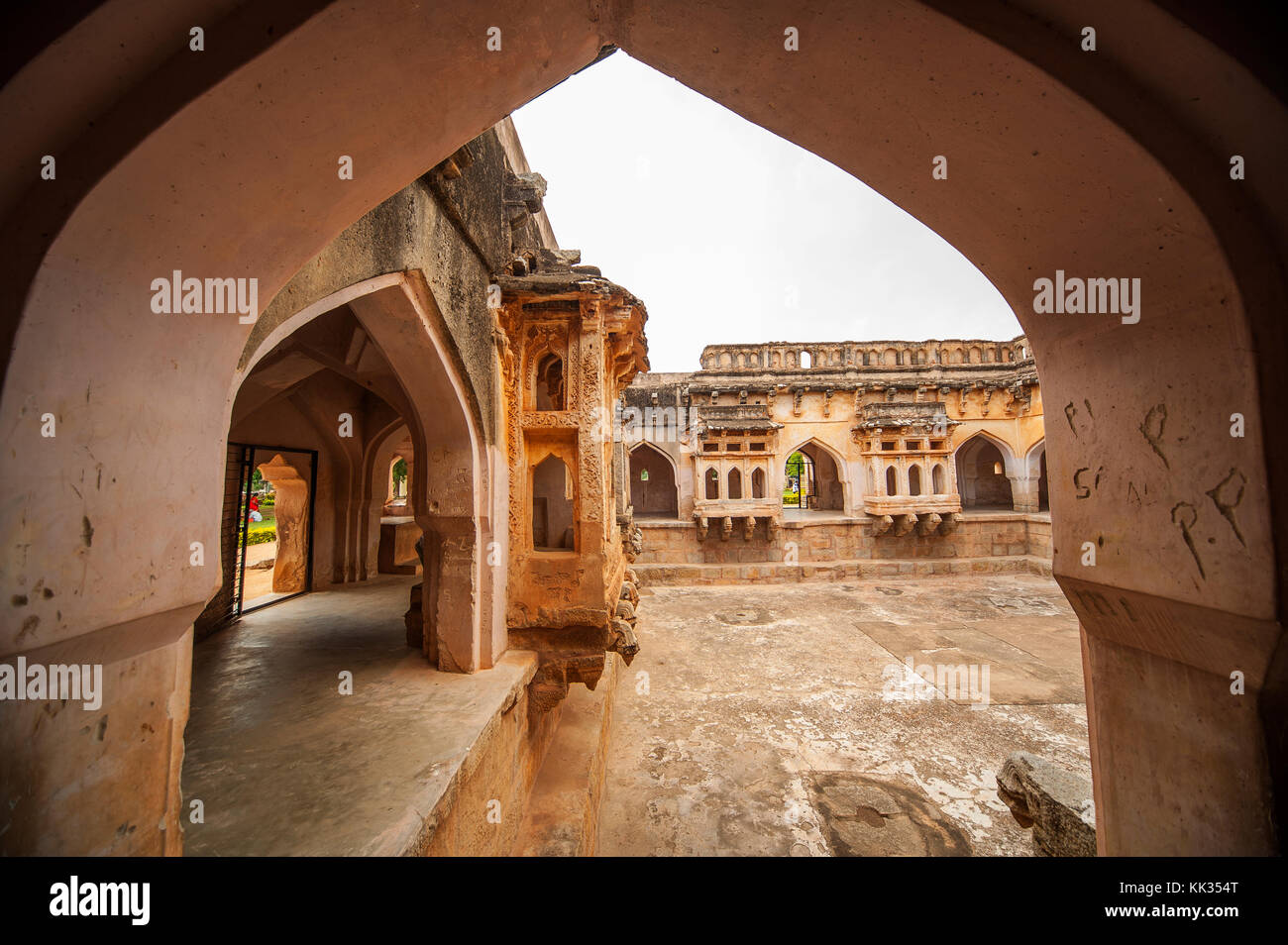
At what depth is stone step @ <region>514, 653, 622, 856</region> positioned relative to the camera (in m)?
3.66

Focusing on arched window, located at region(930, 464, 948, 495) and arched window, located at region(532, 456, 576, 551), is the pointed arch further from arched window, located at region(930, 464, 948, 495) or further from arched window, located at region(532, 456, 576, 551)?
arched window, located at region(532, 456, 576, 551)

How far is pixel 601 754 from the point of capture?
16.2 feet

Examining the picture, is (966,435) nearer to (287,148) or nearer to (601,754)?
(601,754)

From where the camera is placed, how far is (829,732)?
5570 mm

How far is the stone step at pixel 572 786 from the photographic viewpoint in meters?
3.66

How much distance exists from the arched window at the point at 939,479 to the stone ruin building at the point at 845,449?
29 millimetres

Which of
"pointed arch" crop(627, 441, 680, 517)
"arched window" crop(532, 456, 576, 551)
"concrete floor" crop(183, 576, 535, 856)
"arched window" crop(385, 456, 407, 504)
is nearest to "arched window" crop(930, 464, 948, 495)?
"pointed arch" crop(627, 441, 680, 517)

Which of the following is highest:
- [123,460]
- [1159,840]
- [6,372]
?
[6,372]

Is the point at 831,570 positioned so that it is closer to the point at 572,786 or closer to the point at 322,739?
the point at 572,786

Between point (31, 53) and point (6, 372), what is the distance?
0.58 metres

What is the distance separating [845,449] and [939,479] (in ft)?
8.83

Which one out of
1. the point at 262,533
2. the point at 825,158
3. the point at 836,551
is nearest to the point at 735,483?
the point at 836,551

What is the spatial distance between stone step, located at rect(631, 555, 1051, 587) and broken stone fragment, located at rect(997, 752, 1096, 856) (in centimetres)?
984

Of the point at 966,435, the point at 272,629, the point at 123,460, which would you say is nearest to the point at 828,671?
the point at 272,629
